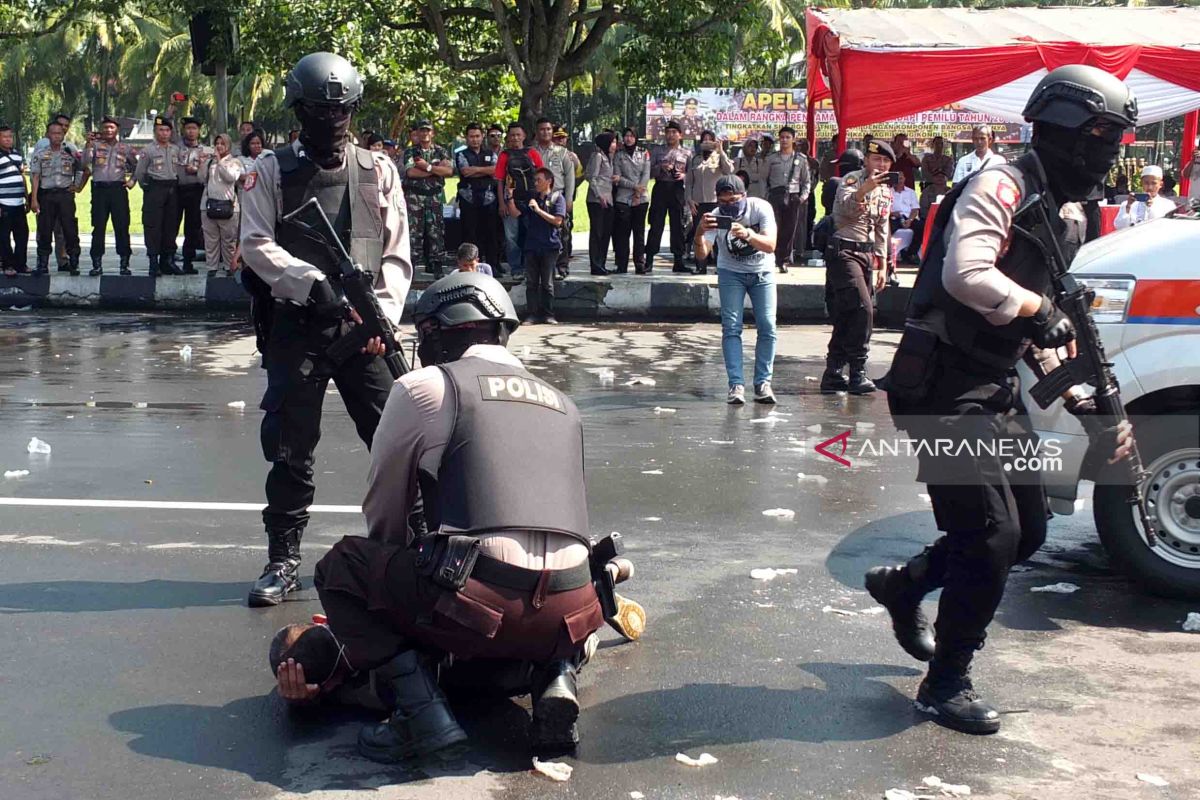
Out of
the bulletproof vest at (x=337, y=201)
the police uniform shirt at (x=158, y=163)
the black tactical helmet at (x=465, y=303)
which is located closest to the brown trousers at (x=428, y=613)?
the black tactical helmet at (x=465, y=303)

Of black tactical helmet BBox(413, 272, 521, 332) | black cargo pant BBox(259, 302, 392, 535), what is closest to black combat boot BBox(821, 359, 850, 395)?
black cargo pant BBox(259, 302, 392, 535)

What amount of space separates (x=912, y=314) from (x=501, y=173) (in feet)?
37.5

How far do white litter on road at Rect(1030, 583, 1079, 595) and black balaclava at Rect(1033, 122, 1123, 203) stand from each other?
192 cm

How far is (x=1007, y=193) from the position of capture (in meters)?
4.18

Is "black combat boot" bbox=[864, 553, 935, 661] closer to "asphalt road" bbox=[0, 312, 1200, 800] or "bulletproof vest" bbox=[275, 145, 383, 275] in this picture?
"asphalt road" bbox=[0, 312, 1200, 800]

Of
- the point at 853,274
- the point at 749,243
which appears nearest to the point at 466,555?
the point at 749,243

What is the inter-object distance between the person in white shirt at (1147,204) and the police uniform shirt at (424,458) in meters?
11.7

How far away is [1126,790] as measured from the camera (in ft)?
12.8

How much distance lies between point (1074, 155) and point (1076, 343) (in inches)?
22.2

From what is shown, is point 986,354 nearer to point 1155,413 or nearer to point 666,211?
point 1155,413

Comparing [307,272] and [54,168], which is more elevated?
[54,168]

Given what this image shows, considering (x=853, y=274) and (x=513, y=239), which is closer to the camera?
(x=853, y=274)

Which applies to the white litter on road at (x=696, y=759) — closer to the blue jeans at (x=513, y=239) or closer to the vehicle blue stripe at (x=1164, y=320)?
the vehicle blue stripe at (x=1164, y=320)

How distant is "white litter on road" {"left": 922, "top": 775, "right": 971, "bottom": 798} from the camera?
3.85m
